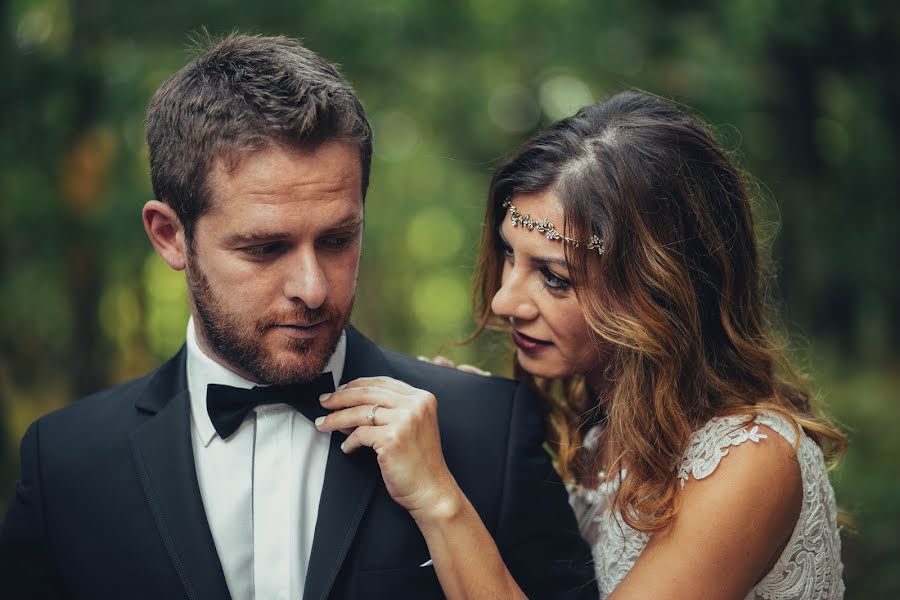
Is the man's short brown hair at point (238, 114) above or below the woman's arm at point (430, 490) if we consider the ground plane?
above

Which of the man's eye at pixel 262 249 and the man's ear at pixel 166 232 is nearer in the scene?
the man's eye at pixel 262 249

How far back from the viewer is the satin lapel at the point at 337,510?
86.2 inches

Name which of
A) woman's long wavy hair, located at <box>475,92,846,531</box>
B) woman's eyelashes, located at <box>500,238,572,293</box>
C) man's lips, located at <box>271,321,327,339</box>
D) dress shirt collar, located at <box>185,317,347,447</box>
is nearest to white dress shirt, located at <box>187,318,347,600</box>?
dress shirt collar, located at <box>185,317,347,447</box>

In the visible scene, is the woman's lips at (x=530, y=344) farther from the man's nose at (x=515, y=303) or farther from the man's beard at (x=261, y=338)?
the man's beard at (x=261, y=338)

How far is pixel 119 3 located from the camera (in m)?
5.76

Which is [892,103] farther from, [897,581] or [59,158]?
[59,158]

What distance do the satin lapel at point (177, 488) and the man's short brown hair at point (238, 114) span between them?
1.60 feet

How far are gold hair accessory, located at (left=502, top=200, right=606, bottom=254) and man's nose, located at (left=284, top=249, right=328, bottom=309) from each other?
2.41 ft

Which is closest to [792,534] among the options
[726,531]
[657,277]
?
[726,531]

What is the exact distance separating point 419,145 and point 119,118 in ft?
8.67

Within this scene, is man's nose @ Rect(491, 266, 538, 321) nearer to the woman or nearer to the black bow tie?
the woman

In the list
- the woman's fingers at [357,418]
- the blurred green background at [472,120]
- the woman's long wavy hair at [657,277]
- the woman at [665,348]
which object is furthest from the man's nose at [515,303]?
the blurred green background at [472,120]

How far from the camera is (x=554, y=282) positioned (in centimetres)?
265

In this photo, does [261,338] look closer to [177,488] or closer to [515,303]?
[177,488]
